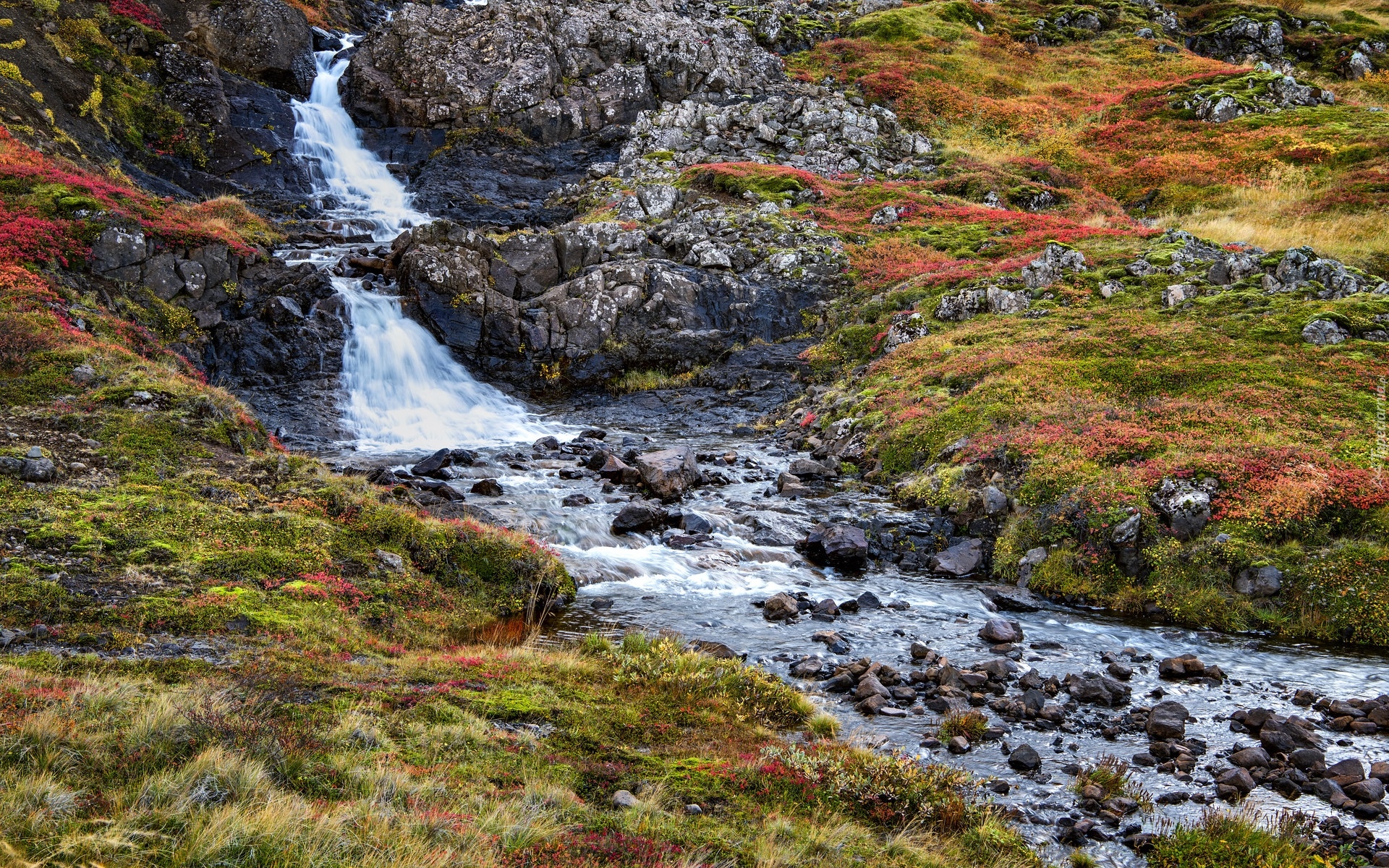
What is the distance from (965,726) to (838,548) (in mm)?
7396

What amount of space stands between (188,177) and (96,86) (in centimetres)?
591

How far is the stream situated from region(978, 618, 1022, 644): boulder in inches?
11.3

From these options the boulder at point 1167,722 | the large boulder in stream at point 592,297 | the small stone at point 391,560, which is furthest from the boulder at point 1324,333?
the small stone at point 391,560

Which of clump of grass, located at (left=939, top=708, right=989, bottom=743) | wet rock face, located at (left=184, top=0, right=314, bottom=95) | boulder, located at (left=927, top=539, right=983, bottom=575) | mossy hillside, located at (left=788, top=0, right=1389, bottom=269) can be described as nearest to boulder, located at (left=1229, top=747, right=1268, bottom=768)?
clump of grass, located at (left=939, top=708, right=989, bottom=743)

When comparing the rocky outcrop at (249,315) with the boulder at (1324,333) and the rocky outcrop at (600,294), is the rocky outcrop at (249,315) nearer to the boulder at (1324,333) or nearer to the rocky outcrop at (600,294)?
the rocky outcrop at (600,294)

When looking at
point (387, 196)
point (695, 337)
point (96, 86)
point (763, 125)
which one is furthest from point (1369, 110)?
point (96, 86)

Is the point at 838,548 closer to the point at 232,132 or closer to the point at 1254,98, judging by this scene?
the point at 232,132

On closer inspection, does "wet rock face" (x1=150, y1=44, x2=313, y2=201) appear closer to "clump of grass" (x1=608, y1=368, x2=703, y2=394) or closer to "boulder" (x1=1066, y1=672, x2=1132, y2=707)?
"clump of grass" (x1=608, y1=368, x2=703, y2=394)

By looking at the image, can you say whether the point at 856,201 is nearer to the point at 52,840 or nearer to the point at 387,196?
the point at 387,196

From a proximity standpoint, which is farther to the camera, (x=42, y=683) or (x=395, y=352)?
(x=395, y=352)

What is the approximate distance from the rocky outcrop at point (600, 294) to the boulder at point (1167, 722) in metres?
26.8

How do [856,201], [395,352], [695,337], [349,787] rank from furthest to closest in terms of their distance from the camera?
1. [856,201]
2. [695,337]
3. [395,352]
4. [349,787]

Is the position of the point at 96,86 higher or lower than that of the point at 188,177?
higher

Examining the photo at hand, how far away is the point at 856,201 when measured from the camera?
4566 centimetres
